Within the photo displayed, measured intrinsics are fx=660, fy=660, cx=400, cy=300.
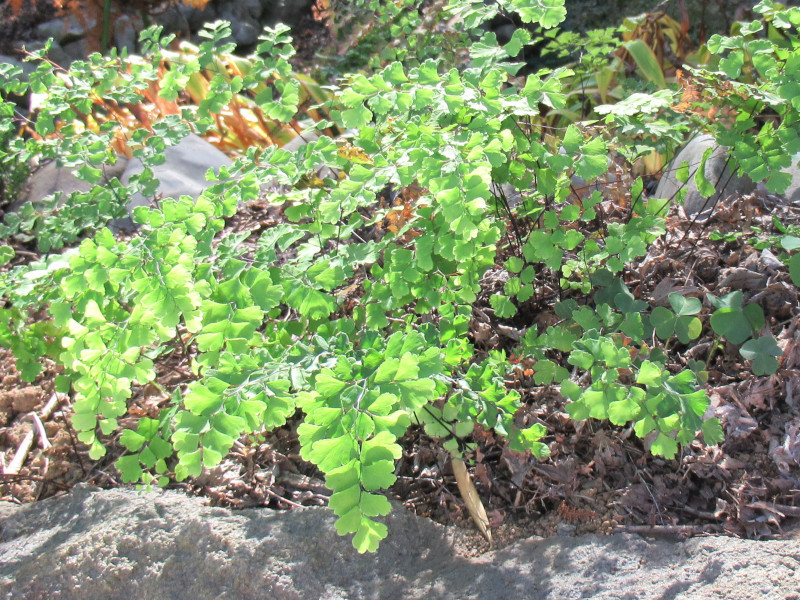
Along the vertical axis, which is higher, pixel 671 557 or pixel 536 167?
pixel 536 167

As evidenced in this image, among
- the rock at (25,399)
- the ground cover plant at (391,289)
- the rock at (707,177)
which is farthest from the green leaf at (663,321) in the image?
the rock at (25,399)

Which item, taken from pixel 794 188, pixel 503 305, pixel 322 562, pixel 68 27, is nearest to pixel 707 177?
pixel 794 188

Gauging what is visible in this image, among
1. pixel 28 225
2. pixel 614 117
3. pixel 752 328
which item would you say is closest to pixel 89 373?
pixel 28 225

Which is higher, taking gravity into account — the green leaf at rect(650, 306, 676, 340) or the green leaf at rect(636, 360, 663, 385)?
the green leaf at rect(636, 360, 663, 385)

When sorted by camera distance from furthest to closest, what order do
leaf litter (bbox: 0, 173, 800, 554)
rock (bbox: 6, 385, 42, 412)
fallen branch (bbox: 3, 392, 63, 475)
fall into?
1. rock (bbox: 6, 385, 42, 412)
2. fallen branch (bbox: 3, 392, 63, 475)
3. leaf litter (bbox: 0, 173, 800, 554)

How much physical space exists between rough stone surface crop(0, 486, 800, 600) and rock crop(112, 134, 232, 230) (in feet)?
6.71

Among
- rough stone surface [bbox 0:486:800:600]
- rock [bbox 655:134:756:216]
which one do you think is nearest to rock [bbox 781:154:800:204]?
rock [bbox 655:134:756:216]

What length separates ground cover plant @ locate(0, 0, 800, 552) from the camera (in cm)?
115

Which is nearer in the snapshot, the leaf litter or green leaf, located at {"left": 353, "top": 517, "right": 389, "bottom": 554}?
green leaf, located at {"left": 353, "top": 517, "right": 389, "bottom": 554}

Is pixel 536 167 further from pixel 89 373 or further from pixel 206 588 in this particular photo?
pixel 206 588

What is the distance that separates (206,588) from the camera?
147cm

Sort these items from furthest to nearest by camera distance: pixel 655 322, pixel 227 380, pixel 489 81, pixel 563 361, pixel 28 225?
pixel 28 225, pixel 563 361, pixel 655 322, pixel 489 81, pixel 227 380

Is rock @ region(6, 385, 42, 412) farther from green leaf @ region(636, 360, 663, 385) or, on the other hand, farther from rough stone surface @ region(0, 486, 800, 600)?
green leaf @ region(636, 360, 663, 385)

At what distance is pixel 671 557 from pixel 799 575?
23cm
